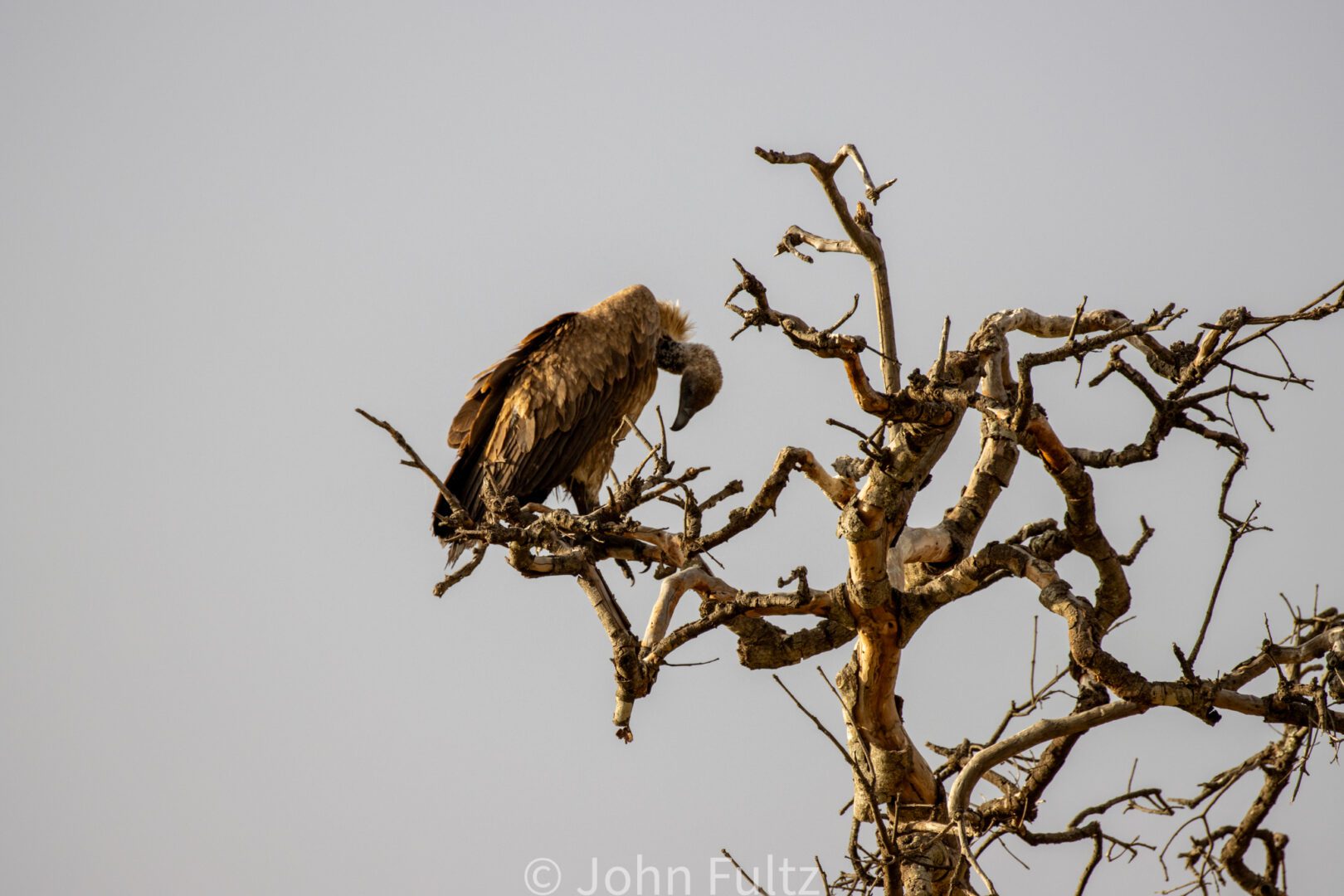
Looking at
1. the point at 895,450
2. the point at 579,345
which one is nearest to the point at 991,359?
the point at 895,450

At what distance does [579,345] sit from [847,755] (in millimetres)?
3947

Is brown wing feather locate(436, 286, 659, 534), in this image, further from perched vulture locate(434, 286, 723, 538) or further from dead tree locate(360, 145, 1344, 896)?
dead tree locate(360, 145, 1344, 896)

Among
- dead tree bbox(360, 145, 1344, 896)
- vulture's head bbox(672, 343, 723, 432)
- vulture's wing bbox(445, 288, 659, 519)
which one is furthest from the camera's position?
vulture's head bbox(672, 343, 723, 432)

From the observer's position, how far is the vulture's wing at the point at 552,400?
6660mm

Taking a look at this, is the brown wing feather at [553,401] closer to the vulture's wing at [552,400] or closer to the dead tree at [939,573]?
the vulture's wing at [552,400]

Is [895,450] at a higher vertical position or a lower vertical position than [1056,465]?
lower

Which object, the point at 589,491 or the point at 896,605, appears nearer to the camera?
the point at 896,605

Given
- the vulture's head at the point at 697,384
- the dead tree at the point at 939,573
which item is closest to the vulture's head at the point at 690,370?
the vulture's head at the point at 697,384

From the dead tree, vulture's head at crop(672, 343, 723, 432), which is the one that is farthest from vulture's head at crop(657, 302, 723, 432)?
the dead tree

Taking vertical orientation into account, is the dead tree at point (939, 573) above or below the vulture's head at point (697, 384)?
below

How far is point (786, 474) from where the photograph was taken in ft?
12.9

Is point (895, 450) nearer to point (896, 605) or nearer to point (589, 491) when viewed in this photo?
point (896, 605)

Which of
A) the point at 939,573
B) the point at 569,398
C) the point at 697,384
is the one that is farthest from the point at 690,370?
the point at 939,573

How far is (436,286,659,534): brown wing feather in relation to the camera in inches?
262
